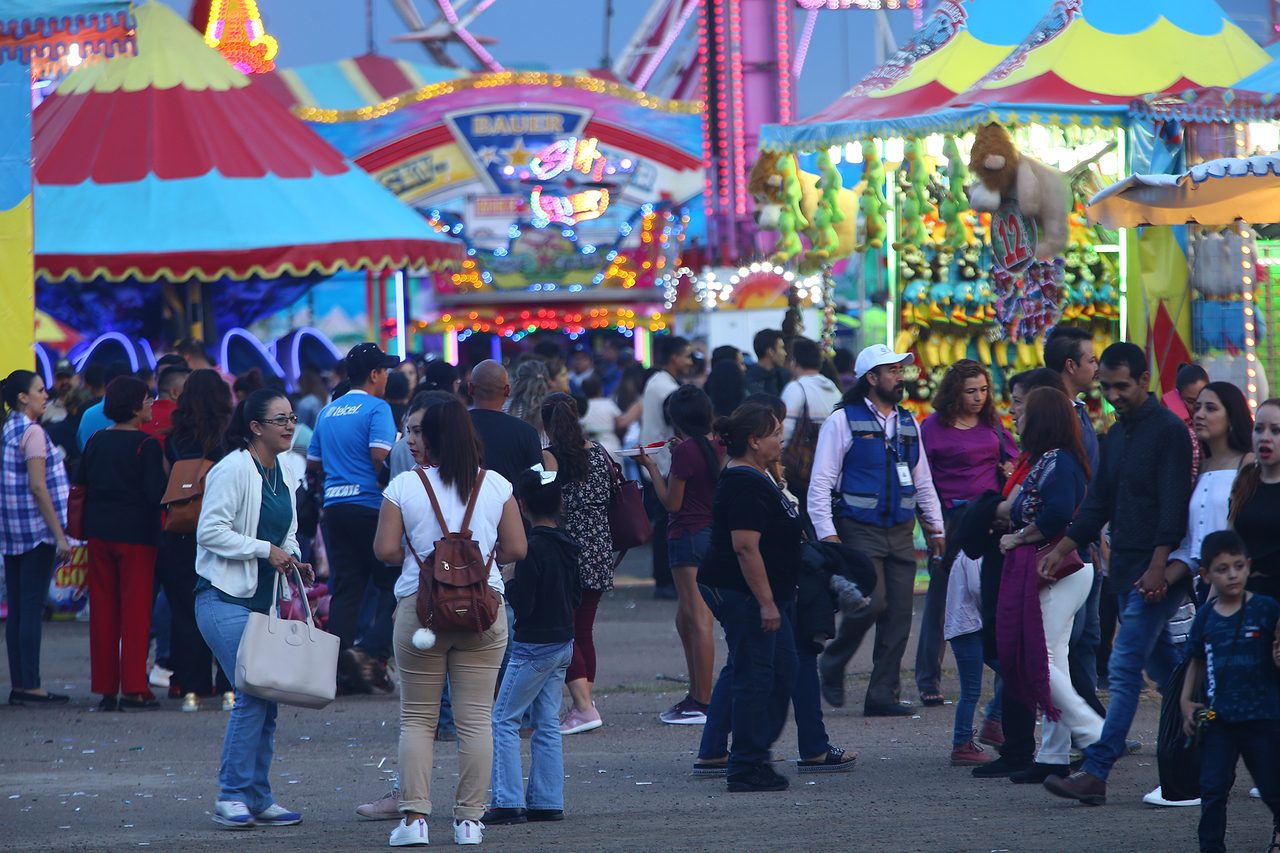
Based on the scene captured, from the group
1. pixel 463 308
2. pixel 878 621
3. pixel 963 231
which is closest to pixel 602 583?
pixel 878 621

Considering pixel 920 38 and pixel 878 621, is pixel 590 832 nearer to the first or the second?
pixel 878 621

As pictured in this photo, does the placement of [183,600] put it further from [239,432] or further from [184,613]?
[239,432]

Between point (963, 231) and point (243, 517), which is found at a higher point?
point (963, 231)

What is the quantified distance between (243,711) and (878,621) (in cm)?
327

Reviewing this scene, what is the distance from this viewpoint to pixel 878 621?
7.36m

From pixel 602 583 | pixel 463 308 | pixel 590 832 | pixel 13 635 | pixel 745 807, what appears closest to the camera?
pixel 590 832

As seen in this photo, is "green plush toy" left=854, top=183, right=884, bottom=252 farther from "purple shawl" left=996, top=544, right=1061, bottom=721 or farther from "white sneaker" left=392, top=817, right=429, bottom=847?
"white sneaker" left=392, top=817, right=429, bottom=847

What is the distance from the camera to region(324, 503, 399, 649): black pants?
7.87 metres

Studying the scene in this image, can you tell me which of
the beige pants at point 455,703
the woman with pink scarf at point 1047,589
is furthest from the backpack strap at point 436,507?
the woman with pink scarf at point 1047,589

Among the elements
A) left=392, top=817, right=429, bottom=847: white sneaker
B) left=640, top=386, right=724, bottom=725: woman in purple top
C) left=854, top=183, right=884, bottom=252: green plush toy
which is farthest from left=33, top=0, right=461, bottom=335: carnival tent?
left=392, top=817, right=429, bottom=847: white sneaker

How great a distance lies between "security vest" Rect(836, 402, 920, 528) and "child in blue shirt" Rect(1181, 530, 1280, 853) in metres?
2.53

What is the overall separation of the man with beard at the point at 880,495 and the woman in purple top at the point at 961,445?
0.11 m

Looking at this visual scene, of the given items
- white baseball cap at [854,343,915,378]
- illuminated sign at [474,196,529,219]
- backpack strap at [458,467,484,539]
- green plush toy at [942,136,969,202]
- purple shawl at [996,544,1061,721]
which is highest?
illuminated sign at [474,196,529,219]

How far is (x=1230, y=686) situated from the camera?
4.68 meters
